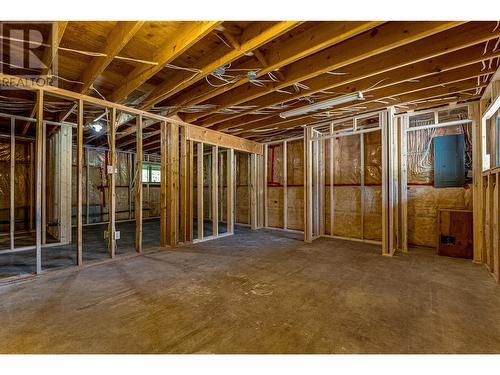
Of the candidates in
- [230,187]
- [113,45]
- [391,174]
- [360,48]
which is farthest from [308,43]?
[230,187]

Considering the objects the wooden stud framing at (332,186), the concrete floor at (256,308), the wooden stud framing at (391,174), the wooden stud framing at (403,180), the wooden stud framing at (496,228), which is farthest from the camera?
the wooden stud framing at (332,186)

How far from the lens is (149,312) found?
6.22 ft

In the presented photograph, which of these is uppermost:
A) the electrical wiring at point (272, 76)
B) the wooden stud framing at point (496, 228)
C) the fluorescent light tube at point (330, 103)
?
the electrical wiring at point (272, 76)

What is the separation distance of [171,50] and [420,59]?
2466mm

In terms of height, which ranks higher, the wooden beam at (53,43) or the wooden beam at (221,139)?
the wooden beam at (53,43)

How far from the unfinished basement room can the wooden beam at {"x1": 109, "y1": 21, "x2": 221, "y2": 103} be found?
18mm

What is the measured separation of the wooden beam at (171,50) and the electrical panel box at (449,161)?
4035mm

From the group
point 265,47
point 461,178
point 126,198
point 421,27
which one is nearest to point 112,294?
point 265,47

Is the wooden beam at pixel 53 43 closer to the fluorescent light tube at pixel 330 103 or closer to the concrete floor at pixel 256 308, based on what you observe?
the concrete floor at pixel 256 308

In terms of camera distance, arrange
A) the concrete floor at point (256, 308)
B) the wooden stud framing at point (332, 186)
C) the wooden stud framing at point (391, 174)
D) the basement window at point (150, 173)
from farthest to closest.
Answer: the basement window at point (150, 173)
the wooden stud framing at point (332, 186)
the wooden stud framing at point (391, 174)
the concrete floor at point (256, 308)

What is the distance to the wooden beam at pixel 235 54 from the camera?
6.17 feet

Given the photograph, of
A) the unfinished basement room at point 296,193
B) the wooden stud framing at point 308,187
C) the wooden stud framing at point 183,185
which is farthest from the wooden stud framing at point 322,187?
the wooden stud framing at point 183,185

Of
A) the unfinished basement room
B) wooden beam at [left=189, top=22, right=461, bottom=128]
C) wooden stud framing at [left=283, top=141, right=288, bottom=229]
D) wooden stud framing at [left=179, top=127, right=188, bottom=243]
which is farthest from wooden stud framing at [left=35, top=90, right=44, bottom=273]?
wooden stud framing at [left=283, top=141, right=288, bottom=229]
